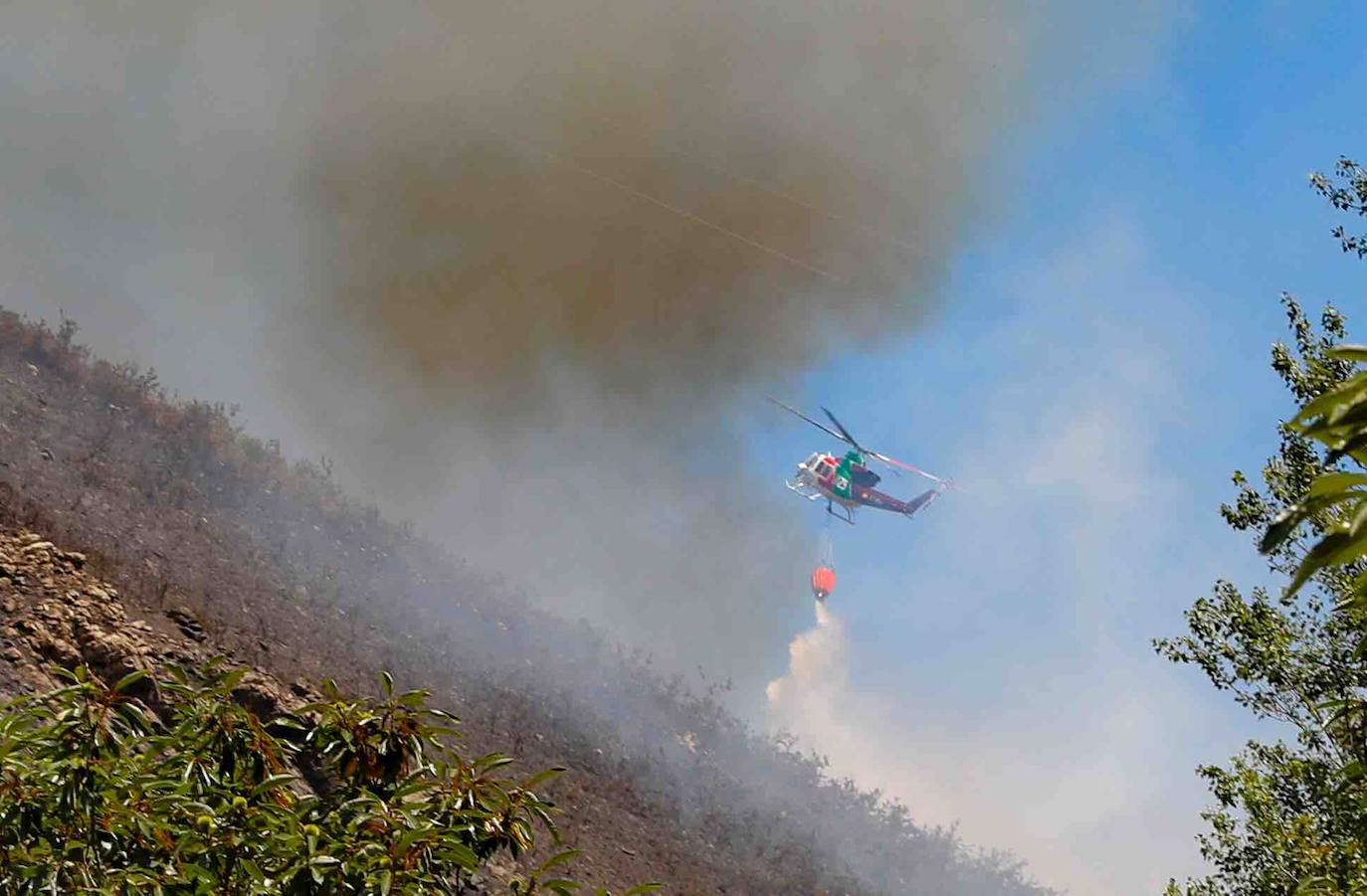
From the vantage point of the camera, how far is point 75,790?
683cm

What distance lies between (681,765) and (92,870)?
25906mm

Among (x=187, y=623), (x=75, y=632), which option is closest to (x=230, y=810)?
(x=75, y=632)

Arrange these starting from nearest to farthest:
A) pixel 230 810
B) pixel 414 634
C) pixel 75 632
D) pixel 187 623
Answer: pixel 230 810, pixel 75 632, pixel 187 623, pixel 414 634

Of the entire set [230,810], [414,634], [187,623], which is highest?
[414,634]

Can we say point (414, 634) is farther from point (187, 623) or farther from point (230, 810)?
point (230, 810)

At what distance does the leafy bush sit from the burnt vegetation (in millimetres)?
10230

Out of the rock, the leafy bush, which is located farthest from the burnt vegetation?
the leafy bush

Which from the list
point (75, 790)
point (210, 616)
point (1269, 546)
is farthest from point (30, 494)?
point (1269, 546)

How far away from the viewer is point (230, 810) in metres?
7.11

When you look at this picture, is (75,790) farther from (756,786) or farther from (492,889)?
(756,786)

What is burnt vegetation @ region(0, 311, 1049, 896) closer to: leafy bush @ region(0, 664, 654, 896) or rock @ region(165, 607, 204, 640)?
rock @ region(165, 607, 204, 640)

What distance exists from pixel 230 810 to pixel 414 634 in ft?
76.1

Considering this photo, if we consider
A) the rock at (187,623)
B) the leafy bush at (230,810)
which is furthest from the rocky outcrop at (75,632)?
the leafy bush at (230,810)

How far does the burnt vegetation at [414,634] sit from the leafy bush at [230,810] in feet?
33.6
